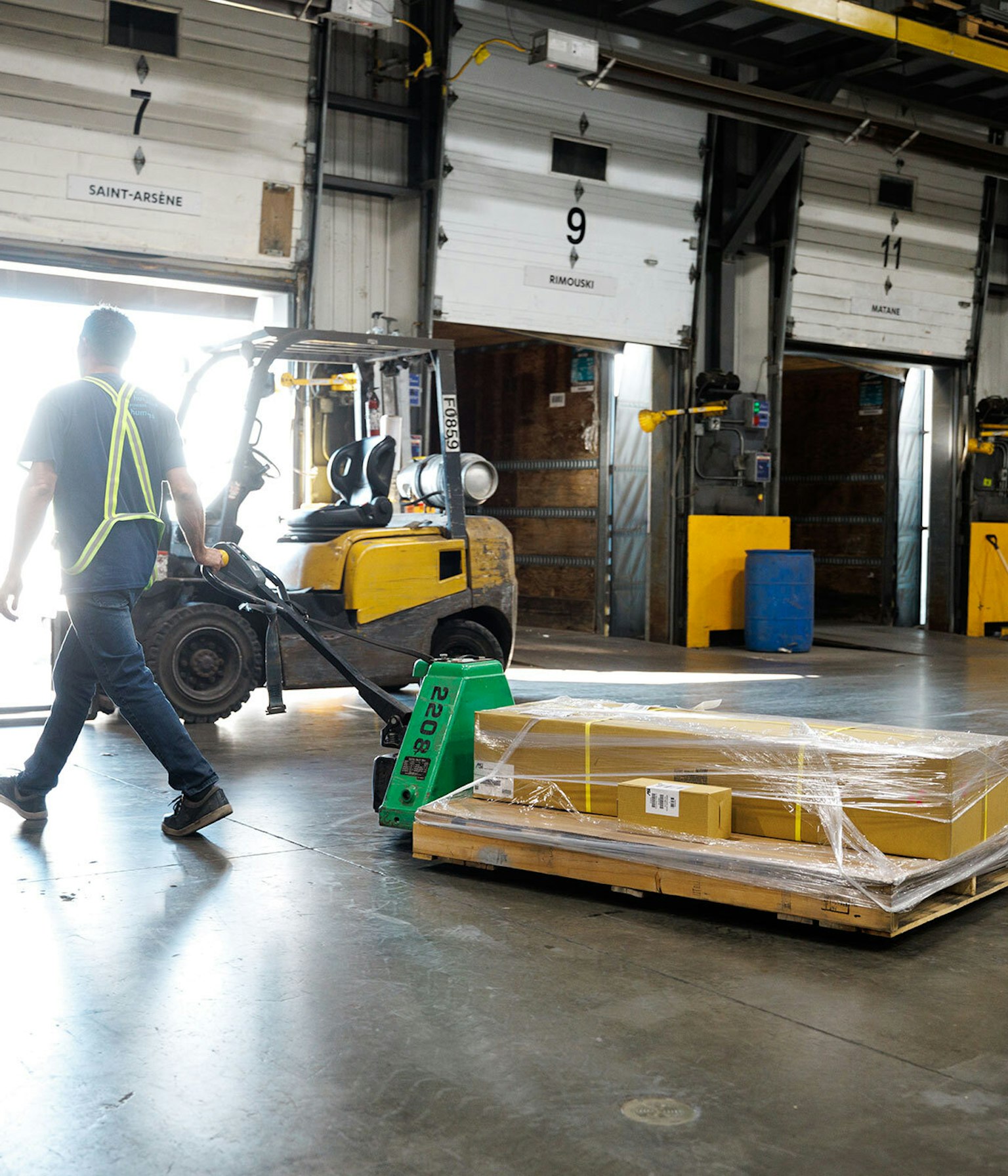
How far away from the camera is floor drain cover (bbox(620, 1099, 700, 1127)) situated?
2572 mm

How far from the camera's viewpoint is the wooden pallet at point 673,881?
3.69 metres

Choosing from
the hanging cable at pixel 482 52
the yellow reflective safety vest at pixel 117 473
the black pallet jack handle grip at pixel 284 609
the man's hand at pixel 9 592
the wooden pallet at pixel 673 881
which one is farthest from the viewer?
the hanging cable at pixel 482 52

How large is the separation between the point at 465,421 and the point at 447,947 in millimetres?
12686

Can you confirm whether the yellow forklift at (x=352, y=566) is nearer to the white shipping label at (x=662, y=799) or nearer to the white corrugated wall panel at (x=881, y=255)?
the white shipping label at (x=662, y=799)

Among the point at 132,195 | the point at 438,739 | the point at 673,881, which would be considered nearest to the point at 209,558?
the point at 438,739

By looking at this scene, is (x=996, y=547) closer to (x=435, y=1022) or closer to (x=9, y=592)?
(x=9, y=592)

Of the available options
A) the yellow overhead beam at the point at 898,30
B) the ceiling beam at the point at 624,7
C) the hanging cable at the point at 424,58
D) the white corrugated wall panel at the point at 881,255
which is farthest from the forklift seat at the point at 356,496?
the white corrugated wall panel at the point at 881,255

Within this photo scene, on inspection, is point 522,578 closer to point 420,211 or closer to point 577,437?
point 577,437

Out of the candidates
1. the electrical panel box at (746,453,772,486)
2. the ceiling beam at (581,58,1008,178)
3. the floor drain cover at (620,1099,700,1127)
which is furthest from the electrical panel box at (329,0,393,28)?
the floor drain cover at (620,1099,700,1127)

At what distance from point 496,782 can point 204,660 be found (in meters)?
3.17

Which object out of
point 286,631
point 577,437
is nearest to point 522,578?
point 577,437

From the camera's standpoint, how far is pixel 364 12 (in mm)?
9219

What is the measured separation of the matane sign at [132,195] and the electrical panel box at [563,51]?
276 centimetres

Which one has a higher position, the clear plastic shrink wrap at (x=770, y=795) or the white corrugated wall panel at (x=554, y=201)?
the white corrugated wall panel at (x=554, y=201)
